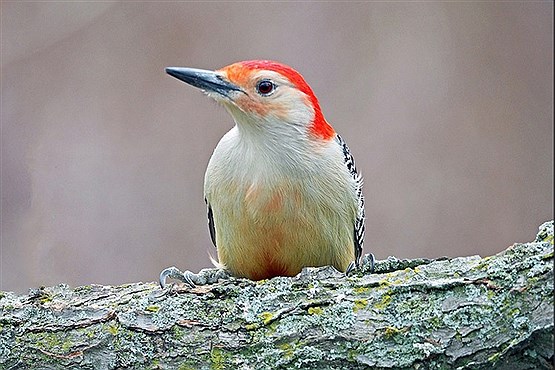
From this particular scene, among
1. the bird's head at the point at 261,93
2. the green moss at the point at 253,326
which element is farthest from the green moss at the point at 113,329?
the bird's head at the point at 261,93

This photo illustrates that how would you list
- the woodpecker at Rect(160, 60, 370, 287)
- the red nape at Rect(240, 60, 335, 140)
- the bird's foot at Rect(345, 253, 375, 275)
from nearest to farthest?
the bird's foot at Rect(345, 253, 375, 275)
the woodpecker at Rect(160, 60, 370, 287)
the red nape at Rect(240, 60, 335, 140)

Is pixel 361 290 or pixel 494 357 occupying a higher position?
pixel 361 290

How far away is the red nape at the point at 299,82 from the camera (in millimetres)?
3254

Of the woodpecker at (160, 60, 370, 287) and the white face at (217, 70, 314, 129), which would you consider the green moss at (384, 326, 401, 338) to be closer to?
the woodpecker at (160, 60, 370, 287)

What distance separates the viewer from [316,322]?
2.62 metres

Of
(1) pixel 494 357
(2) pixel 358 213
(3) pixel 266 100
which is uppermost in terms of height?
(3) pixel 266 100

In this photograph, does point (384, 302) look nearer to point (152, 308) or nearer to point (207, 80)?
point (152, 308)

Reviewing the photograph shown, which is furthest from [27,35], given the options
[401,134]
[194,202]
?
[401,134]

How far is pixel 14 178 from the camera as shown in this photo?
523 cm

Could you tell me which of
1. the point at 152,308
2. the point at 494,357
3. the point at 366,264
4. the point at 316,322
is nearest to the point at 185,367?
the point at 152,308

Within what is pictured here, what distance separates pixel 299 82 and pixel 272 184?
0.47 metres

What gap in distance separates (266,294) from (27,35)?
354 centimetres

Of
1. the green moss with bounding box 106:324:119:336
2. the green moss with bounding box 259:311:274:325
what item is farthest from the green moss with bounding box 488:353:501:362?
the green moss with bounding box 106:324:119:336

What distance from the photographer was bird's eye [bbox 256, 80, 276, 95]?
3.21 m
